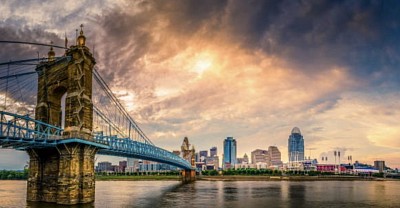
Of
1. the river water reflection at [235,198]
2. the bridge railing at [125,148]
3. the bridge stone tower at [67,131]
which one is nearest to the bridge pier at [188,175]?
the bridge railing at [125,148]

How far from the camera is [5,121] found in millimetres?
46750

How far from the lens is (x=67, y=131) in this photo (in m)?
52.5

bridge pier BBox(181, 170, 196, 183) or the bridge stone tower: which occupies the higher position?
the bridge stone tower

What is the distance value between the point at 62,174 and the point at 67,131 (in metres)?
6.23

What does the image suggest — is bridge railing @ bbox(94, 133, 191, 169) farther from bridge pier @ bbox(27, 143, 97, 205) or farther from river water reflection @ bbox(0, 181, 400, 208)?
river water reflection @ bbox(0, 181, 400, 208)

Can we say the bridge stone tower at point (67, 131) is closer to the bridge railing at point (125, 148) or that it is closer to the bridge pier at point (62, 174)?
the bridge pier at point (62, 174)

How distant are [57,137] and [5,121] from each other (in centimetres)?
803

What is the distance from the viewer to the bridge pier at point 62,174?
167 feet

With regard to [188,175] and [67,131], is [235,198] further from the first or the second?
[188,175]

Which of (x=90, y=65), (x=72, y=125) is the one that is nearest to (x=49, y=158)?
(x=72, y=125)

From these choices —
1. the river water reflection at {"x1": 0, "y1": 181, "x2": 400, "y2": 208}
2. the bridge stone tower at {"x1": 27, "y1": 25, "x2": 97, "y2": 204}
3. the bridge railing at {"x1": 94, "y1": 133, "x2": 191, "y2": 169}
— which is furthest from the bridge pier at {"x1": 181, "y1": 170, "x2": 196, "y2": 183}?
the bridge stone tower at {"x1": 27, "y1": 25, "x2": 97, "y2": 204}

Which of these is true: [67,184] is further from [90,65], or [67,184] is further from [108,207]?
[90,65]

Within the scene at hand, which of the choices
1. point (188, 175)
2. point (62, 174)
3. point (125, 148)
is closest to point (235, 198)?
point (125, 148)

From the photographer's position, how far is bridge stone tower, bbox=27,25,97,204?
51.7 m
